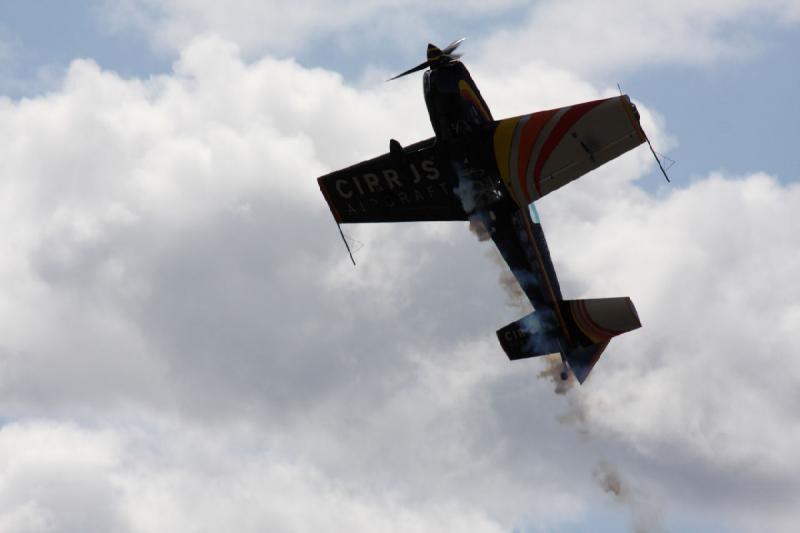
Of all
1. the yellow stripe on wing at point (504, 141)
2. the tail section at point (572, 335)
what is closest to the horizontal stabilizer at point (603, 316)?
the tail section at point (572, 335)

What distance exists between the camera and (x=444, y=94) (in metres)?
56.9

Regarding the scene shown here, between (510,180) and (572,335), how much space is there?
746cm

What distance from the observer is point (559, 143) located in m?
57.9

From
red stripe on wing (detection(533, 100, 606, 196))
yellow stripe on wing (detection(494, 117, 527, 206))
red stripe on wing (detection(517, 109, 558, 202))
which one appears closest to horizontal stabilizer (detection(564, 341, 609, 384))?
red stripe on wing (detection(533, 100, 606, 196))

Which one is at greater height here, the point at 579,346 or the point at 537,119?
the point at 537,119

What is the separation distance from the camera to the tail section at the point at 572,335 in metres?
61.7

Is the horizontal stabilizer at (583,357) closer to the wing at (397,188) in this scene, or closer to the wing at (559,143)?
the wing at (559,143)

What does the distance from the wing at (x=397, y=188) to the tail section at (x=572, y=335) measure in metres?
5.25

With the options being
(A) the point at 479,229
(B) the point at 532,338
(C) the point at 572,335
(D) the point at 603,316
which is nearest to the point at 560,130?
(A) the point at 479,229

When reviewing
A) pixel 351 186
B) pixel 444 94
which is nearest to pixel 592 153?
pixel 444 94

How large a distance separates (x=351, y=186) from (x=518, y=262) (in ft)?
23.9

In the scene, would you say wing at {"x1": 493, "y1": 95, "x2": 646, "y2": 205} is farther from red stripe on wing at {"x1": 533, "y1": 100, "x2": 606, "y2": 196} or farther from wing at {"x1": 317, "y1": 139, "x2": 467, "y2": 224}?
wing at {"x1": 317, "y1": 139, "x2": 467, "y2": 224}

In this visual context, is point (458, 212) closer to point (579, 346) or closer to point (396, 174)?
point (396, 174)

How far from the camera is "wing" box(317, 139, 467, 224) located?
59253mm
